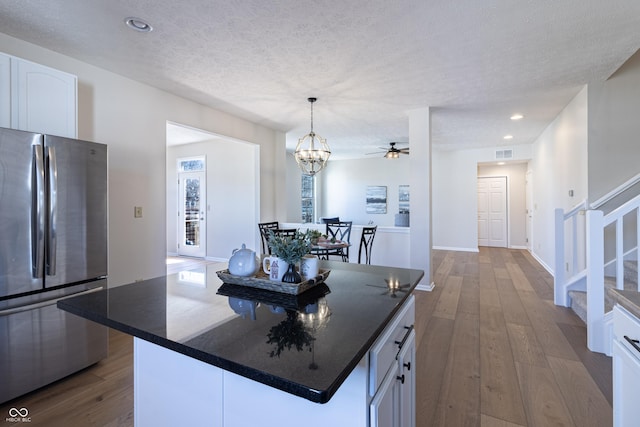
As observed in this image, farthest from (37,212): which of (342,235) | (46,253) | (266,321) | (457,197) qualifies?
(457,197)

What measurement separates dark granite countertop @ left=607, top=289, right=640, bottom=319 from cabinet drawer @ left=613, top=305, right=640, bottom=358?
0.02 metres

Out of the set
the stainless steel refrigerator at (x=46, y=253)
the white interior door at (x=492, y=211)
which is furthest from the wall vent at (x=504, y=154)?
the stainless steel refrigerator at (x=46, y=253)

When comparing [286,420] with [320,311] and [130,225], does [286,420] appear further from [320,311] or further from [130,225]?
[130,225]

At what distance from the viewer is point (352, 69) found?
121 inches

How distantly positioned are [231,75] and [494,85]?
3.01m

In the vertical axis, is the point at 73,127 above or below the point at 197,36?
below

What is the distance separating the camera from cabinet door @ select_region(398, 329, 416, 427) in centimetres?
117

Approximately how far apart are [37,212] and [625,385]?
326 cm

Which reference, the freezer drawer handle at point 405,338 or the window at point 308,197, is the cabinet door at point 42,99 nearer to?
the freezer drawer handle at point 405,338

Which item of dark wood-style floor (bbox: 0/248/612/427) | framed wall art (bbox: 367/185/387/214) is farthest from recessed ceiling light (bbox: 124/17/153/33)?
framed wall art (bbox: 367/185/387/214)

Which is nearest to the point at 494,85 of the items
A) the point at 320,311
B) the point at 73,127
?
the point at 320,311

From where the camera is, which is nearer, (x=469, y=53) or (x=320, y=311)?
(x=320, y=311)

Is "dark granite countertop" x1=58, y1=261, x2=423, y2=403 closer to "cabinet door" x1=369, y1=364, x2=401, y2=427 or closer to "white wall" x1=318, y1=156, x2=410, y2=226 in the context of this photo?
"cabinet door" x1=369, y1=364, x2=401, y2=427

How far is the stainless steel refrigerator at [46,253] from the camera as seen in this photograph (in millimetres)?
1903
